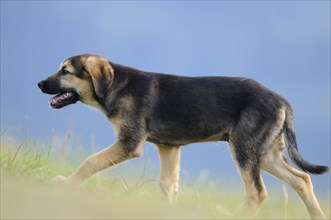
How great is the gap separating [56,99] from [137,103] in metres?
1.24

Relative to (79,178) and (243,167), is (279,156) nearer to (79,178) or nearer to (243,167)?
(243,167)

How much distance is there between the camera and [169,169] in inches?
340

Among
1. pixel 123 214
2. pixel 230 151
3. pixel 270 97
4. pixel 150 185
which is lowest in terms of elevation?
pixel 150 185

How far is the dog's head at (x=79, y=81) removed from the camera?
8.31 m

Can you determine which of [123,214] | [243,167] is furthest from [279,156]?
[123,214]

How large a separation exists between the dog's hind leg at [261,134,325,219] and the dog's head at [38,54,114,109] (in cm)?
256

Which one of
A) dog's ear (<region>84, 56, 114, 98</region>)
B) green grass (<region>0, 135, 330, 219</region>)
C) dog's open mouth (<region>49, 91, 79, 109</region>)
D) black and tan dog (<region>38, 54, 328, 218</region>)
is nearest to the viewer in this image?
green grass (<region>0, 135, 330, 219</region>)

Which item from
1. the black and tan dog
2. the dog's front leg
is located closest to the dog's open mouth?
the black and tan dog

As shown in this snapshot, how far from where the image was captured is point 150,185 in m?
8.69

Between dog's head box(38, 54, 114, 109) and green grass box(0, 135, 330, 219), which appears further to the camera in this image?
dog's head box(38, 54, 114, 109)

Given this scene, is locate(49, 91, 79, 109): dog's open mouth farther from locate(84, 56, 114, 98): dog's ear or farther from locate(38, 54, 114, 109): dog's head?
locate(84, 56, 114, 98): dog's ear

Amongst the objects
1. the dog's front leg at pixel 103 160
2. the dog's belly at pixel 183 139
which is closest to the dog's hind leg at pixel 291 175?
the dog's belly at pixel 183 139

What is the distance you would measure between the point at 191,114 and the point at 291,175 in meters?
1.69

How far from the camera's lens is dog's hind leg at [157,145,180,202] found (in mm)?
Result: 8578
